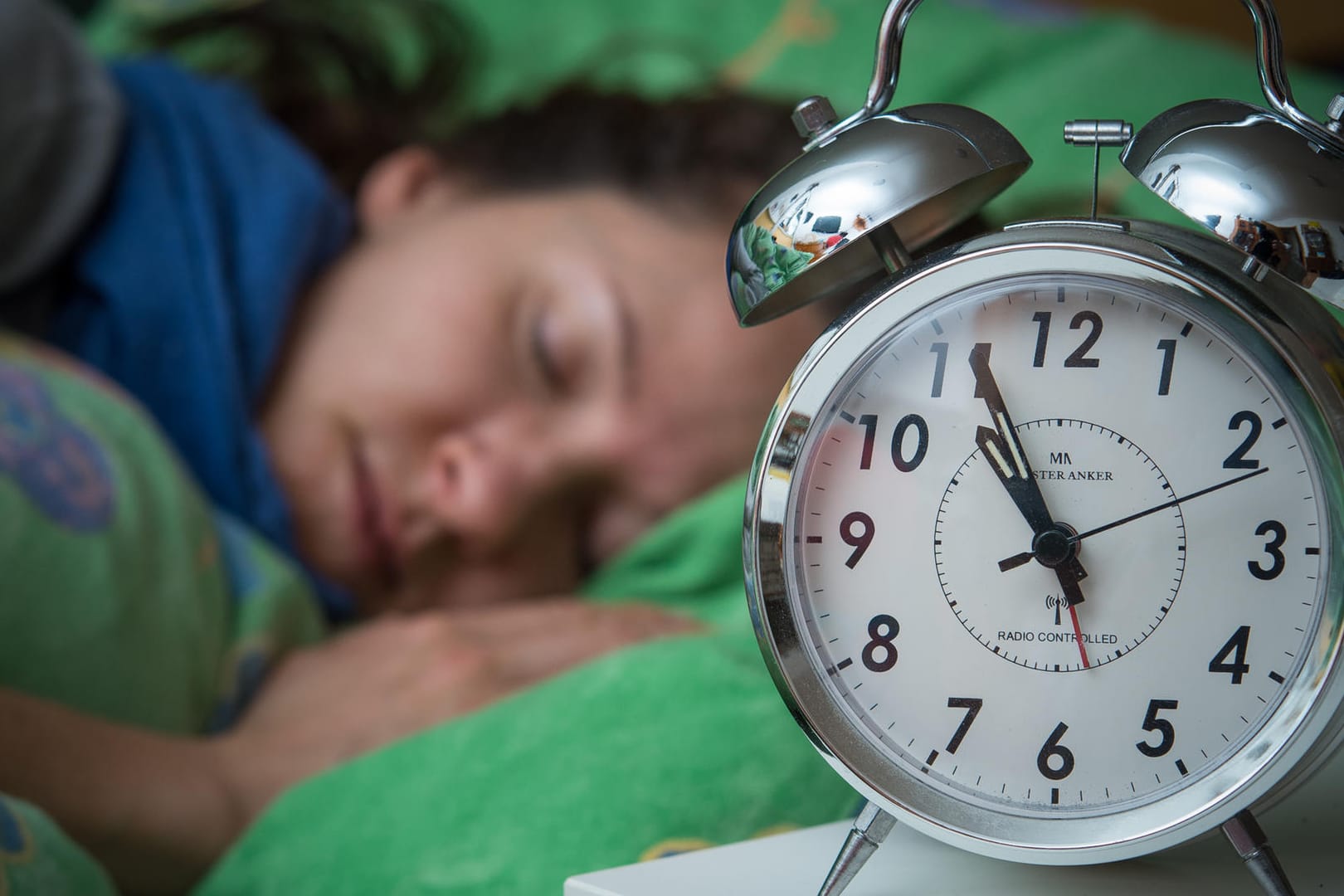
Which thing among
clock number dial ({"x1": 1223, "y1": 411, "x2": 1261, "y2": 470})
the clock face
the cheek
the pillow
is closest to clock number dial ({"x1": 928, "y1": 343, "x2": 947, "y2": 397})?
the clock face

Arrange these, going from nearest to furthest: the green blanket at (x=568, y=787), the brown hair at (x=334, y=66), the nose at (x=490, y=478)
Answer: the green blanket at (x=568, y=787)
the nose at (x=490, y=478)
the brown hair at (x=334, y=66)

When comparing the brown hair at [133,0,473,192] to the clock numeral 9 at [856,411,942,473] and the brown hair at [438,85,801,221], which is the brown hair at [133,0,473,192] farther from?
the clock numeral 9 at [856,411,942,473]

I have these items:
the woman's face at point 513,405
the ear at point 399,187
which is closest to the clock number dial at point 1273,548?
the woman's face at point 513,405

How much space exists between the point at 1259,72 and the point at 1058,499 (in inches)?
6.8

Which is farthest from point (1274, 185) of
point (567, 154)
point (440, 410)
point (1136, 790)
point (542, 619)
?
point (567, 154)

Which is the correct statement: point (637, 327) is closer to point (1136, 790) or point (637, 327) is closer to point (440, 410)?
point (440, 410)

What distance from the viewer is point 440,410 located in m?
1.01

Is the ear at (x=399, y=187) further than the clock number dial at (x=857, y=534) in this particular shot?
Yes

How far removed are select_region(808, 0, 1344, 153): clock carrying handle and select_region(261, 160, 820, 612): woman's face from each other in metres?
0.57

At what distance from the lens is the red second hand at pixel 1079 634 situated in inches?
17.1

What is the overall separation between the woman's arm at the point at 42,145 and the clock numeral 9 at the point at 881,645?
Result: 93cm

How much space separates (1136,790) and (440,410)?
0.70 meters

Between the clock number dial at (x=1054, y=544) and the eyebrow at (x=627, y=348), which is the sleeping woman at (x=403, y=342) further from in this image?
the clock number dial at (x=1054, y=544)

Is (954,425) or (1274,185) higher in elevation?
(1274,185)
